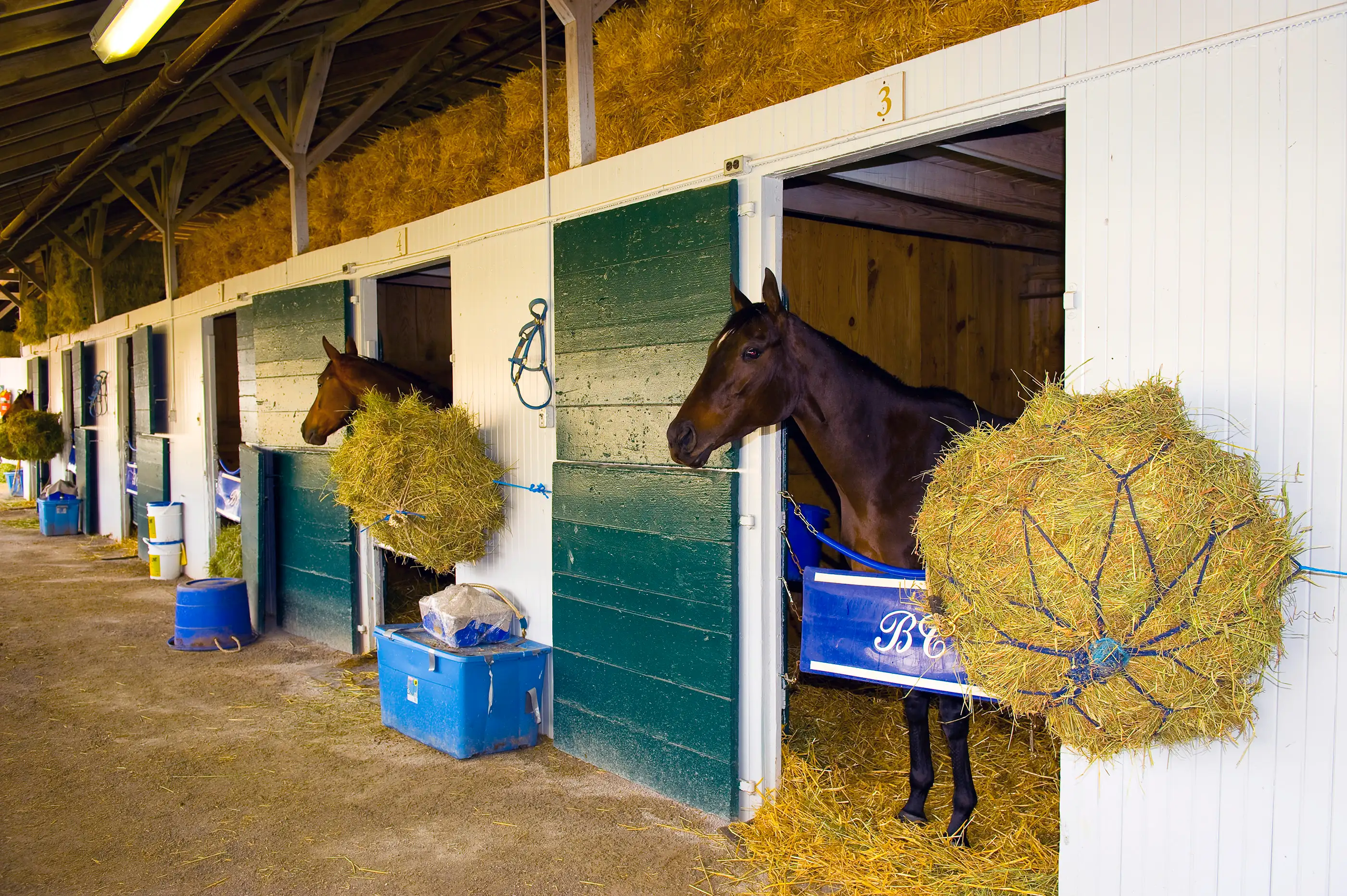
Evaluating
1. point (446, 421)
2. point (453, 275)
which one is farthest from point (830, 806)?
point (453, 275)

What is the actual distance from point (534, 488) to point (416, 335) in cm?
338

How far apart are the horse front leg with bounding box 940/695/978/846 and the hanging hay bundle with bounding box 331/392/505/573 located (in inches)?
86.1

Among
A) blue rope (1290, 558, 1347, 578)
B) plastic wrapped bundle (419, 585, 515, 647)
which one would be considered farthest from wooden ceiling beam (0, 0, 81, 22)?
blue rope (1290, 558, 1347, 578)

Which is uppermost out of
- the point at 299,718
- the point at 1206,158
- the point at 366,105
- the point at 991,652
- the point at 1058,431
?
the point at 366,105

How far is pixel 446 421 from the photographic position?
427 cm

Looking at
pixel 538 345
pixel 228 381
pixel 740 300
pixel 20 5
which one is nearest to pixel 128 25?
pixel 20 5

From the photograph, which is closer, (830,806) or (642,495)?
(830,806)

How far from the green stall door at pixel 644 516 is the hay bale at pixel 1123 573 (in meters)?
1.35

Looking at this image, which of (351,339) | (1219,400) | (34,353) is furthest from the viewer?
(34,353)

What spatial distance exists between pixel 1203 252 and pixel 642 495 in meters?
1.99

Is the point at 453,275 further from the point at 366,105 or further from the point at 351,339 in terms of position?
the point at 366,105

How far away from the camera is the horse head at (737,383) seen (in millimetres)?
2766

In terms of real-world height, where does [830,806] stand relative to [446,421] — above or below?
below

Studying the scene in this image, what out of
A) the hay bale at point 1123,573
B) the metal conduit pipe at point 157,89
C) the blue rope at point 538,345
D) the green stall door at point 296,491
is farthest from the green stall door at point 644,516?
the green stall door at point 296,491
